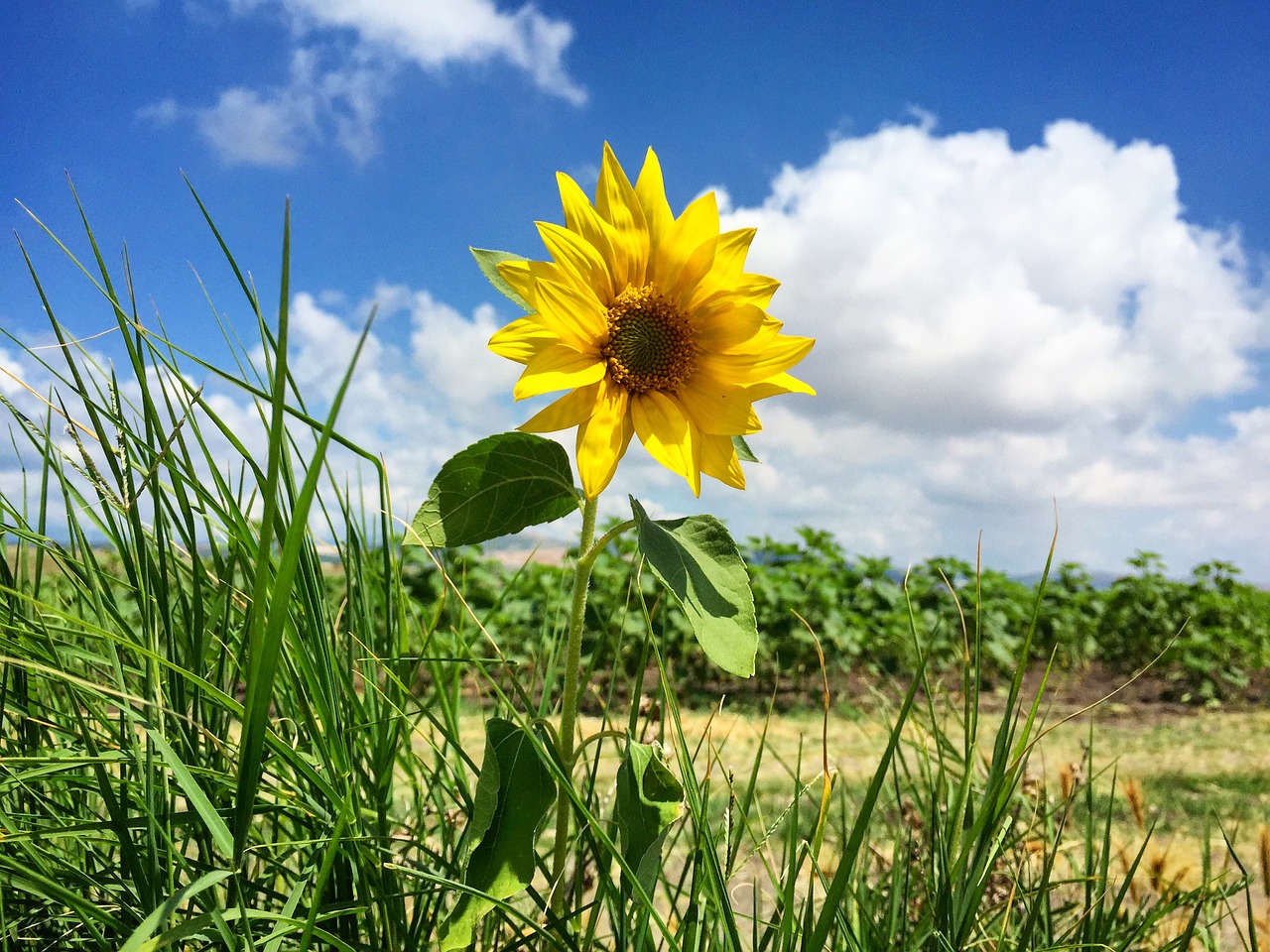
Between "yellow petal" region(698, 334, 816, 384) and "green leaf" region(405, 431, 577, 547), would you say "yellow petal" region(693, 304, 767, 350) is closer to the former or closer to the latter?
"yellow petal" region(698, 334, 816, 384)

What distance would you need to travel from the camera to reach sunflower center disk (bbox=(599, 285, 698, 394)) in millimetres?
1121

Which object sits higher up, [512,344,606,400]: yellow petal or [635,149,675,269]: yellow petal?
[635,149,675,269]: yellow petal

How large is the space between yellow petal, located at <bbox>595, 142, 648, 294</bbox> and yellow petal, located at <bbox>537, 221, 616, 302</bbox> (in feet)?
0.09

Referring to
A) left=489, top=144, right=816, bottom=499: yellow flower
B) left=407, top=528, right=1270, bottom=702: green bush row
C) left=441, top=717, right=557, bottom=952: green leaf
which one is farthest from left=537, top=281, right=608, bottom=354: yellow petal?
left=407, top=528, right=1270, bottom=702: green bush row

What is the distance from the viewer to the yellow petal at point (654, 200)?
114cm

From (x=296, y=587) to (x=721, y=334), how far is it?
2.05 ft

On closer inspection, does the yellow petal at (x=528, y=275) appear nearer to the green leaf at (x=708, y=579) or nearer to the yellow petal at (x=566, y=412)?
the yellow petal at (x=566, y=412)

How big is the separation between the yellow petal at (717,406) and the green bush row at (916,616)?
4.42 metres

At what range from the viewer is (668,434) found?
1.10 m

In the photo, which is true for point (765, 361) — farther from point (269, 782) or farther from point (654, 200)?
point (269, 782)

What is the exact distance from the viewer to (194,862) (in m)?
0.86

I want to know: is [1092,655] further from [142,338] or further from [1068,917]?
[142,338]

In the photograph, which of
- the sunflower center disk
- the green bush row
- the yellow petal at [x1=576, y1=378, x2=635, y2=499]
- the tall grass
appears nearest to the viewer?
the tall grass

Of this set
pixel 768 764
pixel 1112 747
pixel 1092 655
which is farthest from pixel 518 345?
pixel 1092 655
